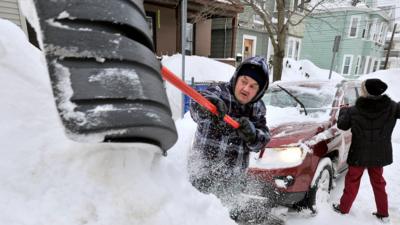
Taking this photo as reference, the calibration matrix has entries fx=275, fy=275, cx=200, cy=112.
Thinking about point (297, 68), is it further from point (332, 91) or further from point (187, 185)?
point (187, 185)

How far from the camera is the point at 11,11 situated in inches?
258

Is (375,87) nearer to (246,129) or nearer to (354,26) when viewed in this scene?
(246,129)

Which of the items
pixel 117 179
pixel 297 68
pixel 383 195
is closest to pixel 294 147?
pixel 383 195

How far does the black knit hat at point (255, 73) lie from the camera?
77.8 inches

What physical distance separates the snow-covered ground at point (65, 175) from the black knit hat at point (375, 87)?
2539 millimetres

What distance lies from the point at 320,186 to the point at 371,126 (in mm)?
887

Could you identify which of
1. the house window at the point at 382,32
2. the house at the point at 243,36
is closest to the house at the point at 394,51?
the house window at the point at 382,32

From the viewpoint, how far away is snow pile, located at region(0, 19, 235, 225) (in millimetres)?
945

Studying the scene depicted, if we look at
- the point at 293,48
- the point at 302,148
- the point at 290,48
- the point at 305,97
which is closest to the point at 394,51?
the point at 293,48

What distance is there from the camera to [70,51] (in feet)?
2.45

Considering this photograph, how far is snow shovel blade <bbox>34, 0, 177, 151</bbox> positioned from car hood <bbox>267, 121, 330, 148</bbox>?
213 centimetres

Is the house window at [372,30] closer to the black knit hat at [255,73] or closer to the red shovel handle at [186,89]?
the black knit hat at [255,73]

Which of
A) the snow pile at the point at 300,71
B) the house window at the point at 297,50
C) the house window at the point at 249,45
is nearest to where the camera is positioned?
the house window at the point at 249,45

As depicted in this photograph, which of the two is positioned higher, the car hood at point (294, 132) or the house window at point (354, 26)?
the house window at point (354, 26)
